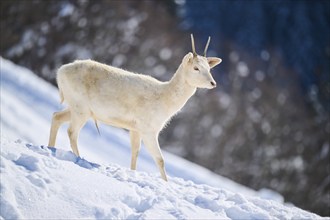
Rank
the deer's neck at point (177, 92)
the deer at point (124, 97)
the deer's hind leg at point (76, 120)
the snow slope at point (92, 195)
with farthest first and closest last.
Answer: the deer's neck at point (177, 92) < the deer's hind leg at point (76, 120) < the deer at point (124, 97) < the snow slope at point (92, 195)

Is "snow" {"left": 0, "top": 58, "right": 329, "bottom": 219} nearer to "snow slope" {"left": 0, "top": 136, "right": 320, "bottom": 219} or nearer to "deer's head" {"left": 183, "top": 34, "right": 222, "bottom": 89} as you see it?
"snow slope" {"left": 0, "top": 136, "right": 320, "bottom": 219}

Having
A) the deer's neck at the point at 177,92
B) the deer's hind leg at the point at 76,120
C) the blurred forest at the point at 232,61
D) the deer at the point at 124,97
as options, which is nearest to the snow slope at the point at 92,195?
the deer at the point at 124,97

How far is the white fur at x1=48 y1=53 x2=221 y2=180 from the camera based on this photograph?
342 inches

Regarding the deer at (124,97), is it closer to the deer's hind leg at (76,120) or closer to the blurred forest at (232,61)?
the deer's hind leg at (76,120)

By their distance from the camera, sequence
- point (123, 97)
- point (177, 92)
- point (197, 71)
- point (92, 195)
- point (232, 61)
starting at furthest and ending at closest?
1. point (232, 61)
2. point (177, 92)
3. point (197, 71)
4. point (123, 97)
5. point (92, 195)

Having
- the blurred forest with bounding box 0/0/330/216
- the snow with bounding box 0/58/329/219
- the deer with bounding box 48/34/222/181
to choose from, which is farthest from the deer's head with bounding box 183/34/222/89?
the blurred forest with bounding box 0/0/330/216

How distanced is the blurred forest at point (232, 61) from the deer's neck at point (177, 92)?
41881 mm

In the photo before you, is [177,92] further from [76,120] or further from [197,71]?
[76,120]

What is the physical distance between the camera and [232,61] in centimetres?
5912

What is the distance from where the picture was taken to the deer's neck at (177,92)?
908 cm

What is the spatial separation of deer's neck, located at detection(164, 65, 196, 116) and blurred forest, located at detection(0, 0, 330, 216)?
4188 cm

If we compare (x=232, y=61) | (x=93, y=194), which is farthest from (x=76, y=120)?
(x=232, y=61)

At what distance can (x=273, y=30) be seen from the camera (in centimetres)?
6512

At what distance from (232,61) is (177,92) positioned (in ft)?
166
